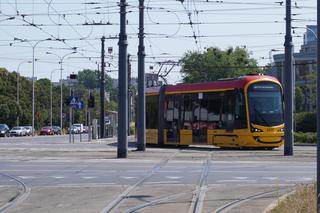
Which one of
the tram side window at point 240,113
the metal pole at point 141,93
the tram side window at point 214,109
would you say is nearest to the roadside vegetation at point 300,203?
the metal pole at point 141,93

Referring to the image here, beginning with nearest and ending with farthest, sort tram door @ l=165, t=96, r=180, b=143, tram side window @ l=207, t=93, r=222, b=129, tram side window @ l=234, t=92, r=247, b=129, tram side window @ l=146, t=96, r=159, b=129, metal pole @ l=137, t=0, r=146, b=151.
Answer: metal pole @ l=137, t=0, r=146, b=151
tram side window @ l=234, t=92, r=247, b=129
tram side window @ l=207, t=93, r=222, b=129
tram door @ l=165, t=96, r=180, b=143
tram side window @ l=146, t=96, r=159, b=129

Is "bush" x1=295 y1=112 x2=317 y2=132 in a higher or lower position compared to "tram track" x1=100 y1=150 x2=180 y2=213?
higher

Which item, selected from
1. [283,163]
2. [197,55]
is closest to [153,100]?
[283,163]

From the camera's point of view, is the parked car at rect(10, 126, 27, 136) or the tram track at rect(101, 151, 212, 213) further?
the parked car at rect(10, 126, 27, 136)

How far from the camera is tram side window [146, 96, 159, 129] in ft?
136

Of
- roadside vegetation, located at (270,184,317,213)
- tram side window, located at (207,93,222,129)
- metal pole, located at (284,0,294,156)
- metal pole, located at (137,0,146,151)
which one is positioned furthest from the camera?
tram side window, located at (207,93,222,129)

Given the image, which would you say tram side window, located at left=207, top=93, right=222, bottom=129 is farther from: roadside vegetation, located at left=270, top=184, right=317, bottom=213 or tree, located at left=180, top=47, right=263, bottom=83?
tree, located at left=180, top=47, right=263, bottom=83

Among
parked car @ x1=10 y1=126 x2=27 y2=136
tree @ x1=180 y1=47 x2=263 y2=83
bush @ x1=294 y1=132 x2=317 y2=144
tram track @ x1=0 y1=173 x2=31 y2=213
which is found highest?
tree @ x1=180 y1=47 x2=263 y2=83

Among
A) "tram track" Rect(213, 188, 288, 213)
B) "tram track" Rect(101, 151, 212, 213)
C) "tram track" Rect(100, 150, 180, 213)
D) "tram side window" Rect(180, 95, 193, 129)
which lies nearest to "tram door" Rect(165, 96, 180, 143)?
"tram side window" Rect(180, 95, 193, 129)

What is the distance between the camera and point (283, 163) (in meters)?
25.8

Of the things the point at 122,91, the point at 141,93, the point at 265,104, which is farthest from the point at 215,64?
the point at 122,91

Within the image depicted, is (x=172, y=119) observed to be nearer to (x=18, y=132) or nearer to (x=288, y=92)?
(x=288, y=92)

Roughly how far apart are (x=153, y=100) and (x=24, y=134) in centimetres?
5314

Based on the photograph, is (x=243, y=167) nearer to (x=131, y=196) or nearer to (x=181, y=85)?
(x=131, y=196)
